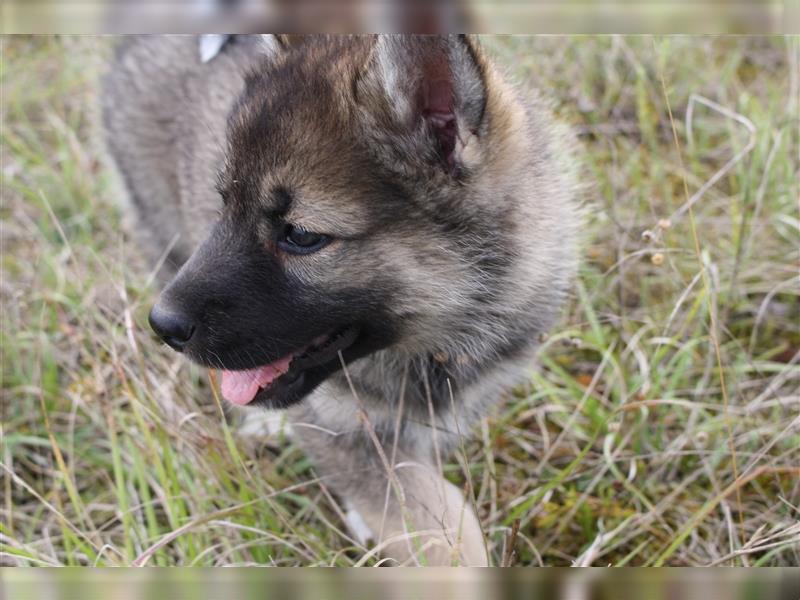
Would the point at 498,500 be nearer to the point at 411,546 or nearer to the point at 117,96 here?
the point at 411,546

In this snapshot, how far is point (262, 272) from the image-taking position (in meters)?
1.78

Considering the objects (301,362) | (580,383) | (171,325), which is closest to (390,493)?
(301,362)

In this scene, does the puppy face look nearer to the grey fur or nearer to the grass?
the grey fur

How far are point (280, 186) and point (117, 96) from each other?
1.85m

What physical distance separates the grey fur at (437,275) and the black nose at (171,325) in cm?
28

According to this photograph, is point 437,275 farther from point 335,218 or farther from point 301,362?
point 301,362

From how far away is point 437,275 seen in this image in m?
1.84

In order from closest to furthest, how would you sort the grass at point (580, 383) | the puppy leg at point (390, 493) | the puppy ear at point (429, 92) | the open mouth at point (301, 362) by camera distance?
the puppy ear at point (429, 92), the open mouth at point (301, 362), the puppy leg at point (390, 493), the grass at point (580, 383)

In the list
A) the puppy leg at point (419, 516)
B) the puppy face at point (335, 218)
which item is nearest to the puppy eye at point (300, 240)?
the puppy face at point (335, 218)

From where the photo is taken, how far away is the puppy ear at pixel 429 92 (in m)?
1.53

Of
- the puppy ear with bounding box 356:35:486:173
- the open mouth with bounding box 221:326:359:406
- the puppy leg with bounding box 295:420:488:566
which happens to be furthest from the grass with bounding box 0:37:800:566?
the puppy ear with bounding box 356:35:486:173

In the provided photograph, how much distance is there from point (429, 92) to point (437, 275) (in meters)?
0.40

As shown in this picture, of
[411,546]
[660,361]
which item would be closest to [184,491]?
[411,546]

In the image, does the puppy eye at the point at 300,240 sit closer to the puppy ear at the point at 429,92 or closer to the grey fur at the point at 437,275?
the grey fur at the point at 437,275
